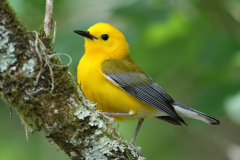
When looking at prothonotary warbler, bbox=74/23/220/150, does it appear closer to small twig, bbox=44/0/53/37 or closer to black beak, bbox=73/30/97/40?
black beak, bbox=73/30/97/40

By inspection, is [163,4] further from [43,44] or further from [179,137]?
[179,137]

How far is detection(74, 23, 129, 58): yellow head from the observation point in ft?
15.0

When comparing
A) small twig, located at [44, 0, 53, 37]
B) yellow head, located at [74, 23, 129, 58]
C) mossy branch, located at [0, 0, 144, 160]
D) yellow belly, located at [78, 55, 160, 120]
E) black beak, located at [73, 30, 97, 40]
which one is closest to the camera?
mossy branch, located at [0, 0, 144, 160]

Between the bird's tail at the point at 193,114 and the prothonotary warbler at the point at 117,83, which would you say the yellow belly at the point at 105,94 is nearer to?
the prothonotary warbler at the point at 117,83

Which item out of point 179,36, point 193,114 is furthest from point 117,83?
point 193,114

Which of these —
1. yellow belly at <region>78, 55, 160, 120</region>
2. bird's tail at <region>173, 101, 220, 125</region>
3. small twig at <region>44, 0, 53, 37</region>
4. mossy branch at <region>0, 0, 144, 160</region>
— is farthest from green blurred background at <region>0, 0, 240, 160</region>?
mossy branch at <region>0, 0, 144, 160</region>

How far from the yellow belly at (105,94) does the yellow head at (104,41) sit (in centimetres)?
41

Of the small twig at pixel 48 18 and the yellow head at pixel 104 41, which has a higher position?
the yellow head at pixel 104 41

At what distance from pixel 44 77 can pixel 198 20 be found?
9.91ft

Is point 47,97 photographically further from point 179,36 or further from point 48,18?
point 179,36

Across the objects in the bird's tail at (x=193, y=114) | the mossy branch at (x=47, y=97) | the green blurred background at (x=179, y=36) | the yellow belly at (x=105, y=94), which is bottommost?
the mossy branch at (x=47, y=97)

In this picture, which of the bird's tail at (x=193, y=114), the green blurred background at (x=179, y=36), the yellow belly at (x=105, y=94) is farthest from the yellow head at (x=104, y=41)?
the bird's tail at (x=193, y=114)

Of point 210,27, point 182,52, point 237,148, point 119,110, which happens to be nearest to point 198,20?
point 210,27

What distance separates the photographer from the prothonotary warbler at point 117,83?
4.05 m
